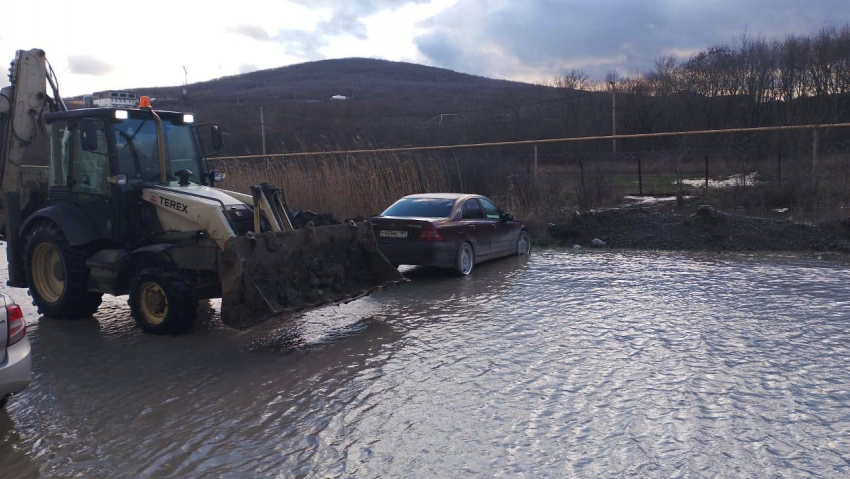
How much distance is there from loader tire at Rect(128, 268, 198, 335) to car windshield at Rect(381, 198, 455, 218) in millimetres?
5080

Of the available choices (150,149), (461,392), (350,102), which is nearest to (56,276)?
(150,149)

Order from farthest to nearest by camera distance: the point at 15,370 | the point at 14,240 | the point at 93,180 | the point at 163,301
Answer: the point at 14,240, the point at 93,180, the point at 163,301, the point at 15,370

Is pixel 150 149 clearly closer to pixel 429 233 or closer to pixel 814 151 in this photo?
pixel 429 233

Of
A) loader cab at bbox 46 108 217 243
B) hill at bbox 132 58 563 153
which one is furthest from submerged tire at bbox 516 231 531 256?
hill at bbox 132 58 563 153

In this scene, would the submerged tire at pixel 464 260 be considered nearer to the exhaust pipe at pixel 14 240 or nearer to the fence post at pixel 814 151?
the exhaust pipe at pixel 14 240

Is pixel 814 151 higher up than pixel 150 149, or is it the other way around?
pixel 150 149

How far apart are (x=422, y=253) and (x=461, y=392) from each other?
19.2 feet

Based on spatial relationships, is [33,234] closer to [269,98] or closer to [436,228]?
[436,228]

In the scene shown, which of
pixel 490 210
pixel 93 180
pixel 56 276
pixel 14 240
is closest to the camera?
pixel 93 180

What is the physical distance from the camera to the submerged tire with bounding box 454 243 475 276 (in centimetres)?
1227

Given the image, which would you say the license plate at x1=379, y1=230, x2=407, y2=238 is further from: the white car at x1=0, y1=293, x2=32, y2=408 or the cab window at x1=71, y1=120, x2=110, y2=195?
the white car at x1=0, y1=293, x2=32, y2=408

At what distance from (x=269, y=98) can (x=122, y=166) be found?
8760cm

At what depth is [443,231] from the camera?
11961 millimetres

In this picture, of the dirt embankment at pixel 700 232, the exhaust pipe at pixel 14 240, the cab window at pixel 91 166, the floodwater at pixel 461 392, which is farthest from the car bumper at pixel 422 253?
the dirt embankment at pixel 700 232
